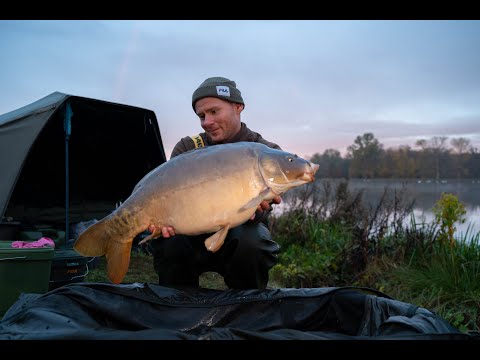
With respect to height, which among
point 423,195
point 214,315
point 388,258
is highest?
point 423,195

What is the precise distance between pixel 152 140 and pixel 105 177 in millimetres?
964

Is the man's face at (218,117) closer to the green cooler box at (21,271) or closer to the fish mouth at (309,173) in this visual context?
the fish mouth at (309,173)

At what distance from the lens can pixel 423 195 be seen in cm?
763

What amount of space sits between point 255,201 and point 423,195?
→ 277 inches

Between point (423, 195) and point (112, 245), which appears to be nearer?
point (112, 245)

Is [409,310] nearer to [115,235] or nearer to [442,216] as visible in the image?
[115,235]

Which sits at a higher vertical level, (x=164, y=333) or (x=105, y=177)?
(x=105, y=177)

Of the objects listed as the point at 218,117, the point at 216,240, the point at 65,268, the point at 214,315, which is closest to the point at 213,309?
the point at 214,315

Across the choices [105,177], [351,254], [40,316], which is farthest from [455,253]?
[105,177]

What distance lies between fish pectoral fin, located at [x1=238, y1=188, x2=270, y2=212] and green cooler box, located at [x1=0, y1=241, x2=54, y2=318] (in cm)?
150

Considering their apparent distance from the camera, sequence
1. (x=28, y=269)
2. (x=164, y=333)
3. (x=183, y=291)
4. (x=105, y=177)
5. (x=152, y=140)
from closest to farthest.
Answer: (x=164, y=333) → (x=183, y=291) → (x=28, y=269) → (x=152, y=140) → (x=105, y=177)

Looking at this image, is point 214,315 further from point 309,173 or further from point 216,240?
point 309,173

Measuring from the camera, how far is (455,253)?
285 cm

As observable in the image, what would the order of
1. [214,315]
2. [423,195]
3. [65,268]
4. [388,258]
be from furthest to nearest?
[423,195] < [388,258] < [65,268] < [214,315]
